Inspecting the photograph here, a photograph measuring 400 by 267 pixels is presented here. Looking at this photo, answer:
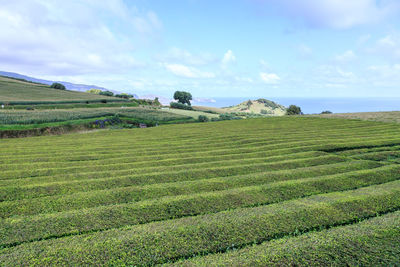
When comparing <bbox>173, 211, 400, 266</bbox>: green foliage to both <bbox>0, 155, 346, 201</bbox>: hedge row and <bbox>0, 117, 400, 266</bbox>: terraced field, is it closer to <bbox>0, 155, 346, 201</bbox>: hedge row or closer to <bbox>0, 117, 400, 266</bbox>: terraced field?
<bbox>0, 117, 400, 266</bbox>: terraced field

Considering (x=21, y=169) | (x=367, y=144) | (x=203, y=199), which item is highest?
(x=367, y=144)

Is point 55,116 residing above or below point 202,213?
above

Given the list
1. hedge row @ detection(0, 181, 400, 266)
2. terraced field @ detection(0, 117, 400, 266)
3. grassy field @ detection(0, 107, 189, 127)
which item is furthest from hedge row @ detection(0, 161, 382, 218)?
grassy field @ detection(0, 107, 189, 127)

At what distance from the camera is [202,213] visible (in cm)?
865

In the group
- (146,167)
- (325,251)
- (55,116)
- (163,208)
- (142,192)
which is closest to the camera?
(325,251)

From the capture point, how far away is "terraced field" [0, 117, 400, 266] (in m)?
6.27

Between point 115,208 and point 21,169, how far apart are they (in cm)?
990

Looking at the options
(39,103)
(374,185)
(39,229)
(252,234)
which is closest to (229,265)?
(252,234)

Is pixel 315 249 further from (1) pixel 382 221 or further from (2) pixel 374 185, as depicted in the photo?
(2) pixel 374 185

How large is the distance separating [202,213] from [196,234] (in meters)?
1.52

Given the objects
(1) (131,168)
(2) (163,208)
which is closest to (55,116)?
(1) (131,168)

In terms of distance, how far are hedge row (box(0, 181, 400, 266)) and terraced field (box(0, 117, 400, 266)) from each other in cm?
3

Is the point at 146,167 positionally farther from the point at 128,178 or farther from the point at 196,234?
the point at 196,234

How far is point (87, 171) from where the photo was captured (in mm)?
14320
